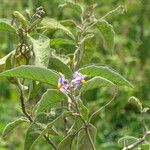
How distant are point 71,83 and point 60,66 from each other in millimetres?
126

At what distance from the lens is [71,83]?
113 cm

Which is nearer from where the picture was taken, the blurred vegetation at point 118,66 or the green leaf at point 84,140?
the green leaf at point 84,140

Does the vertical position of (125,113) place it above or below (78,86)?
below

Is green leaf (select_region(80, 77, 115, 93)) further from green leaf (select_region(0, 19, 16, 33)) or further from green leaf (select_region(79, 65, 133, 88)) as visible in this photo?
green leaf (select_region(0, 19, 16, 33))

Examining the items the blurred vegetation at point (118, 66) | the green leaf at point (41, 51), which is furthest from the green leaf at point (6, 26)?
the blurred vegetation at point (118, 66)

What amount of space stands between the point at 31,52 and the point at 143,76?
2887mm

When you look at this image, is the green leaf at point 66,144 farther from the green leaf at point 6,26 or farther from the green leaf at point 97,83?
the green leaf at point 6,26

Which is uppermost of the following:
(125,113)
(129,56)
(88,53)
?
(88,53)

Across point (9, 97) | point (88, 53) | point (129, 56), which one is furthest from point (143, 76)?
point (88, 53)

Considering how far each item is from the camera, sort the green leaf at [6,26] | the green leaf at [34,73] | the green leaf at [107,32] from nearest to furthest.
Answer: the green leaf at [34,73]
the green leaf at [6,26]
the green leaf at [107,32]

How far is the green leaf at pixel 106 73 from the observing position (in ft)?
3.68

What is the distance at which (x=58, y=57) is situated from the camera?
4.23 ft

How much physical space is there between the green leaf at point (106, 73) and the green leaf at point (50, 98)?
59 mm

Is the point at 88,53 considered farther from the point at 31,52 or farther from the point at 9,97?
the point at 9,97
